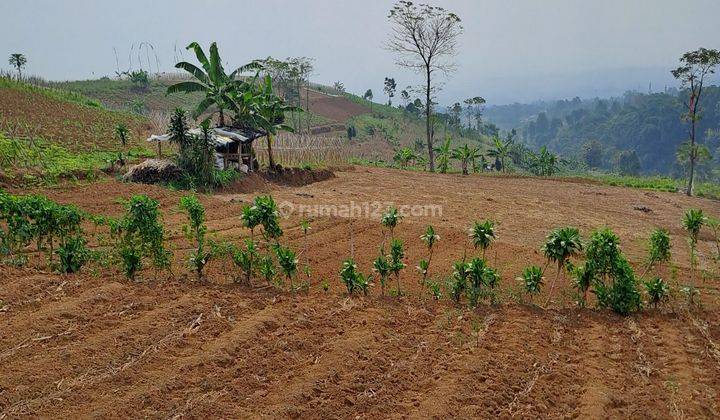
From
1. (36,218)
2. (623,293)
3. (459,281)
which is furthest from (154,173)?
(623,293)

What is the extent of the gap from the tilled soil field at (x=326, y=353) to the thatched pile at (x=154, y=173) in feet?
32.5

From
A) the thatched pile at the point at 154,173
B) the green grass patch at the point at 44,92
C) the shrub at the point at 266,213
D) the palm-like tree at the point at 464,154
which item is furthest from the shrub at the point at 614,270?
the green grass patch at the point at 44,92

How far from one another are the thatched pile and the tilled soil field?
32.5ft

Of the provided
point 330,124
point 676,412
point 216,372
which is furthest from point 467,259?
point 330,124

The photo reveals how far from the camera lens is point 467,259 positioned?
46.1 feet

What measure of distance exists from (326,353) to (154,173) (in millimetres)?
15114

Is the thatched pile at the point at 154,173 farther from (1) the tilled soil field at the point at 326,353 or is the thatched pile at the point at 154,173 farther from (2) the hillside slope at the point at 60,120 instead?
(1) the tilled soil field at the point at 326,353

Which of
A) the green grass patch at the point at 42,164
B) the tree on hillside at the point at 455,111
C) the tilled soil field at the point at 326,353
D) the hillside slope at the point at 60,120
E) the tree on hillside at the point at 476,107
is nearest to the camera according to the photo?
the tilled soil field at the point at 326,353

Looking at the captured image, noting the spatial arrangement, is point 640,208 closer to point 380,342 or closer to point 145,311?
point 380,342

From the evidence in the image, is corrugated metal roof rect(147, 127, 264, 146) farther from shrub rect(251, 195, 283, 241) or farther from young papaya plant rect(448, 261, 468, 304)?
young papaya plant rect(448, 261, 468, 304)

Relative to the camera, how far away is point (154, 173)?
20656 millimetres

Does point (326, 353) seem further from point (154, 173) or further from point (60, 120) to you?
point (60, 120)

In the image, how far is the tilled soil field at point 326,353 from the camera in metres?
6.66

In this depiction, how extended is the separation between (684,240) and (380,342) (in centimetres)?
1497
